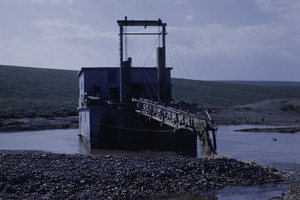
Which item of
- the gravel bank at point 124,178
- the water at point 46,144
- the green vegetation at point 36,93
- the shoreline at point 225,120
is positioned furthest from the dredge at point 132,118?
the green vegetation at point 36,93

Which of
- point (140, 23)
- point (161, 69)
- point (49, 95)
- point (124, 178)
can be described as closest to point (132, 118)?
point (161, 69)

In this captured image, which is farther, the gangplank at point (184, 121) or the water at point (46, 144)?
the water at point (46, 144)

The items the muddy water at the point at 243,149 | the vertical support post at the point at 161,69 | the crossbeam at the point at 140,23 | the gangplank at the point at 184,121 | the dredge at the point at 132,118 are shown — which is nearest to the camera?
the muddy water at the point at 243,149

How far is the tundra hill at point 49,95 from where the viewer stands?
61216 millimetres

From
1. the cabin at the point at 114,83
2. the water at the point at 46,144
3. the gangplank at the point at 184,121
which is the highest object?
the cabin at the point at 114,83

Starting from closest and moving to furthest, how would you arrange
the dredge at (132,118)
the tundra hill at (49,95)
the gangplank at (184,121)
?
the gangplank at (184,121) < the dredge at (132,118) < the tundra hill at (49,95)

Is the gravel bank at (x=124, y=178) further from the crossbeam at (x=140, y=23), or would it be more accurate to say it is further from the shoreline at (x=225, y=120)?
the shoreline at (x=225, y=120)

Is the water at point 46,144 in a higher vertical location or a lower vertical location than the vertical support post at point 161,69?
lower

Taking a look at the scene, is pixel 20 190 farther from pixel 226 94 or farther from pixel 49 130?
pixel 226 94

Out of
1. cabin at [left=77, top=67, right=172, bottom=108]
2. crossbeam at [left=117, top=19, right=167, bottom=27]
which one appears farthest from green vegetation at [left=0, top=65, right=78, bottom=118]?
crossbeam at [left=117, top=19, right=167, bottom=27]

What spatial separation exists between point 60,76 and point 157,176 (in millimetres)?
102779

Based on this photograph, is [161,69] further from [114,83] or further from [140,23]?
[114,83]

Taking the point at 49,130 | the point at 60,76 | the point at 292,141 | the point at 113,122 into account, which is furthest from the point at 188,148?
the point at 60,76

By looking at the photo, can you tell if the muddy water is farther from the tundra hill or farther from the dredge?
the tundra hill
